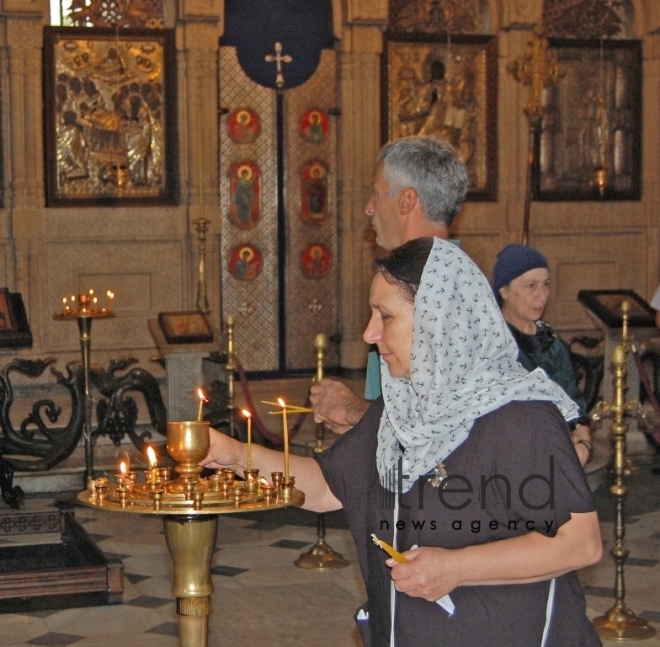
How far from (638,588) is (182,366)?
4.26m

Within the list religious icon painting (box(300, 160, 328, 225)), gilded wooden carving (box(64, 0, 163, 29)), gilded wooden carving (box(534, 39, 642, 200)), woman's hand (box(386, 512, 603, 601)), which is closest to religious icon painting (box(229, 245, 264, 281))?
religious icon painting (box(300, 160, 328, 225))

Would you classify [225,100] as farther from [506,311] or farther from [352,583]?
[506,311]

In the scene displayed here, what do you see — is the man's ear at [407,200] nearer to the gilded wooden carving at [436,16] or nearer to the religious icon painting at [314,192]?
the religious icon painting at [314,192]

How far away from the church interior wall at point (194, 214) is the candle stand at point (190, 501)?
9.66 meters

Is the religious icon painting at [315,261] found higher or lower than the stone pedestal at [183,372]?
higher

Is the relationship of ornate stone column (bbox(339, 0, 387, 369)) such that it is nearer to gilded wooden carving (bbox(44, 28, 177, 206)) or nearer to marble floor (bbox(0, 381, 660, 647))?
gilded wooden carving (bbox(44, 28, 177, 206))

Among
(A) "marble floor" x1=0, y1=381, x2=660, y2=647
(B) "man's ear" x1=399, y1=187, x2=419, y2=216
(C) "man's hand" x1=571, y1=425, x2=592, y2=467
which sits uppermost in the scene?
(B) "man's ear" x1=399, y1=187, x2=419, y2=216

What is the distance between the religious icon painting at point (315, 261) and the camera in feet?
45.1

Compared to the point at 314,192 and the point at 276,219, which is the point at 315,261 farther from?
the point at 314,192

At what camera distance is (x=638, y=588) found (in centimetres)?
652

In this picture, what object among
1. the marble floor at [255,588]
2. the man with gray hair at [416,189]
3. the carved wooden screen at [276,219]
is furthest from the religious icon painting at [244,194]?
the man with gray hair at [416,189]

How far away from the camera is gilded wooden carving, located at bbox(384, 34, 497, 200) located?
45.1ft

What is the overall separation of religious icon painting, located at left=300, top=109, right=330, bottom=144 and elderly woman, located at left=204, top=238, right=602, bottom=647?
11.0 m

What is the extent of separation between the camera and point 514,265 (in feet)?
17.6
